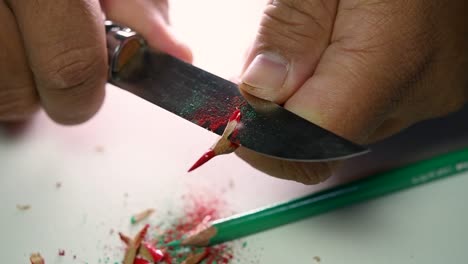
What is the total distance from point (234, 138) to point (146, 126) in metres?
0.38

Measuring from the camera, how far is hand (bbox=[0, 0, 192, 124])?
817mm

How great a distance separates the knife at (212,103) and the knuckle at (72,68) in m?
0.04

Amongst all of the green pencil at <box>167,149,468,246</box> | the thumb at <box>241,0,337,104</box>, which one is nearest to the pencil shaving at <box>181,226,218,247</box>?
the green pencil at <box>167,149,468,246</box>

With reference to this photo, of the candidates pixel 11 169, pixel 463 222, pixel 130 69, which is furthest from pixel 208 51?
pixel 463 222

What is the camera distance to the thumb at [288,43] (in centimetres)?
80

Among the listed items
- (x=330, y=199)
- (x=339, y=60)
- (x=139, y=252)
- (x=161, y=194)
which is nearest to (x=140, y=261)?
(x=139, y=252)

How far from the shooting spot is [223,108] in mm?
771

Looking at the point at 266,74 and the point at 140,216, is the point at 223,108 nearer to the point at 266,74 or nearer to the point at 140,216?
the point at 266,74

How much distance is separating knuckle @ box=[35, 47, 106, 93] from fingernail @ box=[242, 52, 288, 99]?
257 mm

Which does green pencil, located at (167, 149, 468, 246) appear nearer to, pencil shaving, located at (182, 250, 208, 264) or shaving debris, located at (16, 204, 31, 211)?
pencil shaving, located at (182, 250, 208, 264)

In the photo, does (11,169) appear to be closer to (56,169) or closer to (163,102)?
(56,169)

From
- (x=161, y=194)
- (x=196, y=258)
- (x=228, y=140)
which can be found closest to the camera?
(x=228, y=140)

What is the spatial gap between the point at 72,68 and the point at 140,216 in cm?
28

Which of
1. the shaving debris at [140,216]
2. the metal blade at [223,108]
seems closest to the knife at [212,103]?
the metal blade at [223,108]
